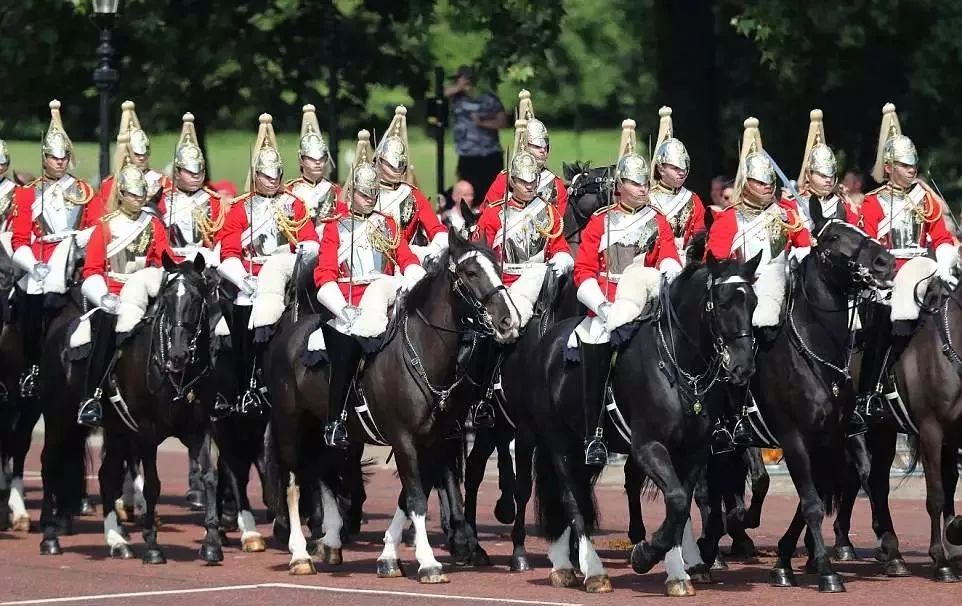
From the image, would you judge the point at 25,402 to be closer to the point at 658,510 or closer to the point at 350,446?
the point at 350,446

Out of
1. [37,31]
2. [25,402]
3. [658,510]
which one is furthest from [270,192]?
[37,31]

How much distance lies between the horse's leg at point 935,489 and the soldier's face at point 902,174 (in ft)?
5.47

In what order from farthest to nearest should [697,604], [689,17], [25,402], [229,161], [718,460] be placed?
[229,161]
[689,17]
[25,402]
[718,460]
[697,604]

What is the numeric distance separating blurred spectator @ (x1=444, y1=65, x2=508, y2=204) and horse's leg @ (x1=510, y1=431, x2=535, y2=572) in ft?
31.1

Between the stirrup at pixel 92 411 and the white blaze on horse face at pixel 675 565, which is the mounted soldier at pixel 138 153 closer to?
the stirrup at pixel 92 411

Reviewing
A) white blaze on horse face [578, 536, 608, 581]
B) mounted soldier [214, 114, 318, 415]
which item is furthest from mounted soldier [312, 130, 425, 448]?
white blaze on horse face [578, 536, 608, 581]

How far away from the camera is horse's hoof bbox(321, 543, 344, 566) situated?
1547cm

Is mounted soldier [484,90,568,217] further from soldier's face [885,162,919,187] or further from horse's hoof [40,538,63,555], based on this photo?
horse's hoof [40,538,63,555]

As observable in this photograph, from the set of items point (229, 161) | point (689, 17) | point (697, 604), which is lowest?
point (697, 604)

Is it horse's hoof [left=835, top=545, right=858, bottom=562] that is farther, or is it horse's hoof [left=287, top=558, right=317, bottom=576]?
horse's hoof [left=835, top=545, right=858, bottom=562]

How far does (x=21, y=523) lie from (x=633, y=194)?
A: 6.16 m

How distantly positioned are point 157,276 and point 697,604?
4.80 m

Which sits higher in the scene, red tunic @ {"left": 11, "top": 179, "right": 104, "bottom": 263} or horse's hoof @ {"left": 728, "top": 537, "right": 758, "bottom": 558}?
red tunic @ {"left": 11, "top": 179, "right": 104, "bottom": 263}

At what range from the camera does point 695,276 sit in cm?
1369
